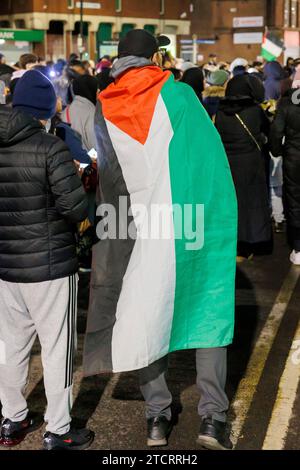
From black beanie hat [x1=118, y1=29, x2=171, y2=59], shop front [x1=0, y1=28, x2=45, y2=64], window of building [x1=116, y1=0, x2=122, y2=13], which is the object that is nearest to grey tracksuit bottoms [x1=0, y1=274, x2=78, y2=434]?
black beanie hat [x1=118, y1=29, x2=171, y2=59]

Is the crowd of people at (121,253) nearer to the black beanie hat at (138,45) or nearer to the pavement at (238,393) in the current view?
the black beanie hat at (138,45)

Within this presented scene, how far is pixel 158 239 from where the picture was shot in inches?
140

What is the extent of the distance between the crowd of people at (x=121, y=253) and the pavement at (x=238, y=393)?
161 mm

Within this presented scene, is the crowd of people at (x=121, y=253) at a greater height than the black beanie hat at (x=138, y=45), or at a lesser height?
lesser

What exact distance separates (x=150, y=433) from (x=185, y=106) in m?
1.72

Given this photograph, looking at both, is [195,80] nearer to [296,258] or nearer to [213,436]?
[296,258]

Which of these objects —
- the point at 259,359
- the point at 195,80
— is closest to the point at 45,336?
the point at 259,359

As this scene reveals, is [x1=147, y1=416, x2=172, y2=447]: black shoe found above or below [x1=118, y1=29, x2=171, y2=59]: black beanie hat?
below

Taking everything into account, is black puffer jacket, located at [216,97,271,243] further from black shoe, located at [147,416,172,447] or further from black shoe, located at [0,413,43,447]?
black shoe, located at [0,413,43,447]

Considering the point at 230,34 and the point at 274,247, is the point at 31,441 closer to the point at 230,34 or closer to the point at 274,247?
the point at 274,247

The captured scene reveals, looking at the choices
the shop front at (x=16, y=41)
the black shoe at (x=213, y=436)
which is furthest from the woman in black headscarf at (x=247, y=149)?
the shop front at (x=16, y=41)

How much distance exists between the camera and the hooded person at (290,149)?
721cm

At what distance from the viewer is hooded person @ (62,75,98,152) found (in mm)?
6963

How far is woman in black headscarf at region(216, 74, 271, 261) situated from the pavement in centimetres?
133
